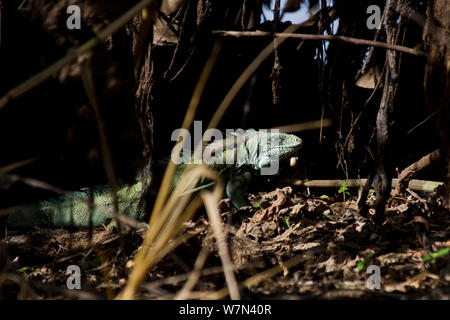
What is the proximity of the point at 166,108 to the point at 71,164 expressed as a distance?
54.0 inches

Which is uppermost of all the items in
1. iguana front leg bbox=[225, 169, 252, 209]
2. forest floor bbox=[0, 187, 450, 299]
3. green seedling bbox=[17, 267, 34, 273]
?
iguana front leg bbox=[225, 169, 252, 209]

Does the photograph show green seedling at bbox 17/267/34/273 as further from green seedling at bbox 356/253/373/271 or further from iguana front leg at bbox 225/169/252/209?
green seedling at bbox 356/253/373/271

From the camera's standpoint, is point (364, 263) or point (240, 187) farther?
point (240, 187)

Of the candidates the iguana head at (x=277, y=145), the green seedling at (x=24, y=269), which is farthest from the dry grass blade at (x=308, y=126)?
the green seedling at (x=24, y=269)

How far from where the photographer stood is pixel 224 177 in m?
4.78

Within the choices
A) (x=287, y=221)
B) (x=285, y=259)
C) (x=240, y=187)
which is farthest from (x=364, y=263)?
(x=240, y=187)

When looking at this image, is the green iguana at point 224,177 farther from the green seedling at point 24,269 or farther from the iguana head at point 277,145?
the green seedling at point 24,269

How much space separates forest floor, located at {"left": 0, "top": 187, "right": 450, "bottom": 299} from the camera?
215cm

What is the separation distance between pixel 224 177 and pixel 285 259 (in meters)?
2.14

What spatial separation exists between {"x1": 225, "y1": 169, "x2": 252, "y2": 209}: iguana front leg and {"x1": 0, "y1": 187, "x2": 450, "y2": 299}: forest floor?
480 mm

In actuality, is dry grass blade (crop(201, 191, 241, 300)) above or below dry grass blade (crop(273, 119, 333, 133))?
below

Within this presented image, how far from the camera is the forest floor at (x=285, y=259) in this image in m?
2.15

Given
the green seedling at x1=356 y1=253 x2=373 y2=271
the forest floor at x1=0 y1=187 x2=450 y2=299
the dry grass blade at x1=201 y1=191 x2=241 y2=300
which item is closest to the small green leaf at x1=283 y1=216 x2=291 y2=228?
the forest floor at x1=0 y1=187 x2=450 y2=299

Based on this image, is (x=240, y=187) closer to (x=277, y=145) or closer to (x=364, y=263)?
(x=277, y=145)
